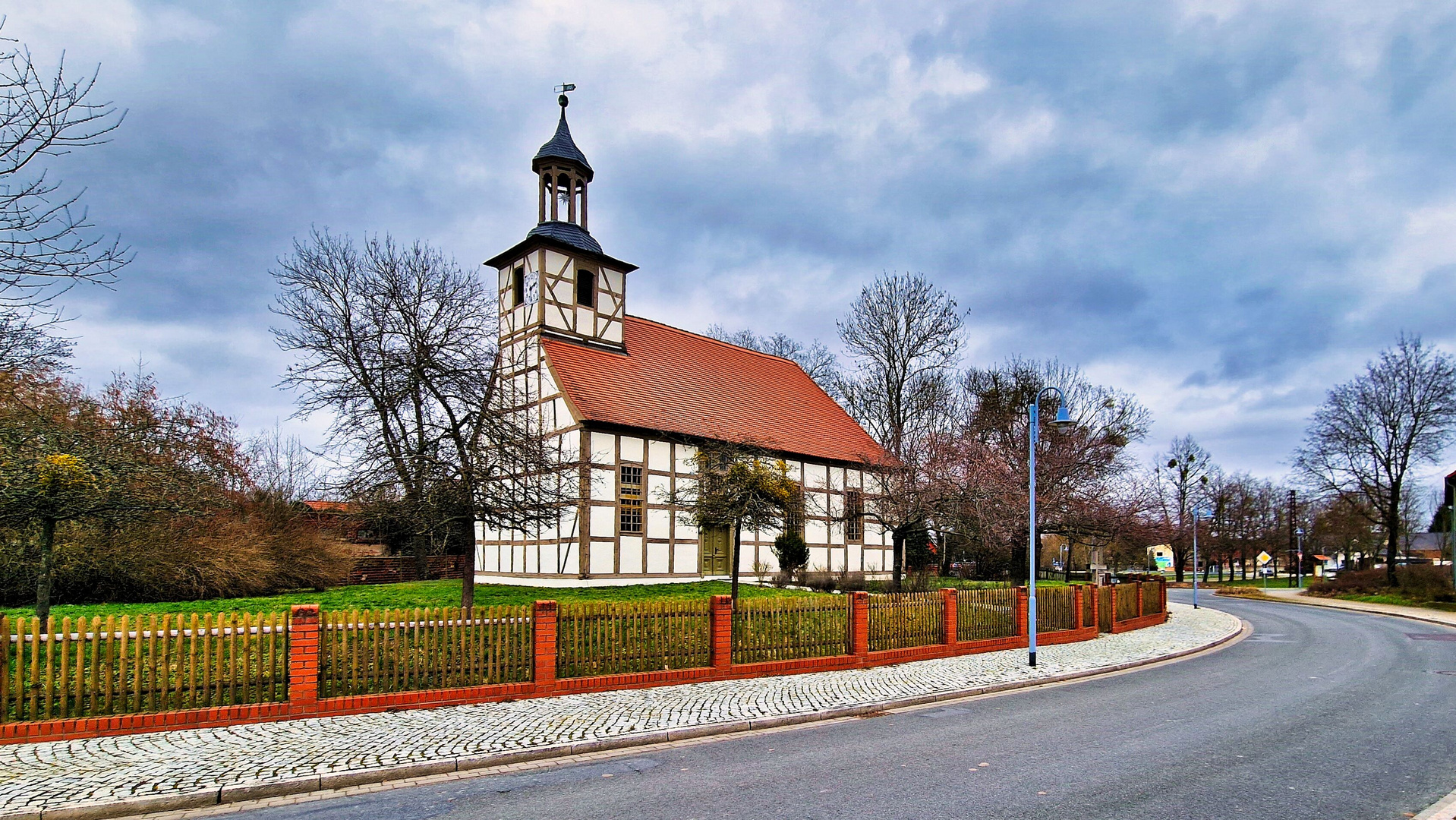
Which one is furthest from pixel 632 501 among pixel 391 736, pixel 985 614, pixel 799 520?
pixel 391 736

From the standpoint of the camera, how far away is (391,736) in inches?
356

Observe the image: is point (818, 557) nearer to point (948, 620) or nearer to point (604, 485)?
point (604, 485)

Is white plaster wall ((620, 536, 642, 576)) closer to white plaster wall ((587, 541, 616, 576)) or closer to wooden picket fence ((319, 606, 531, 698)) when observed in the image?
white plaster wall ((587, 541, 616, 576))

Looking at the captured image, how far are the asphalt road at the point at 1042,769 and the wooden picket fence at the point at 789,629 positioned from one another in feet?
9.19

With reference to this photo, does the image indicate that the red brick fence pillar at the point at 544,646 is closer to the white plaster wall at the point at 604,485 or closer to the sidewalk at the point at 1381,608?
the white plaster wall at the point at 604,485

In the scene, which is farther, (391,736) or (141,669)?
(141,669)

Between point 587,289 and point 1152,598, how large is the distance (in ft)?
70.7

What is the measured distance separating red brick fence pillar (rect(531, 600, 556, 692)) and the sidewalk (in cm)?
3223

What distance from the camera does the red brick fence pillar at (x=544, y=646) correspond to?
11.4 metres

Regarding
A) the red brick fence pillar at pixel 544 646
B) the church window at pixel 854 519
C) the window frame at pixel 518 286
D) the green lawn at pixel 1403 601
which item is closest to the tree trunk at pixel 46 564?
the red brick fence pillar at pixel 544 646

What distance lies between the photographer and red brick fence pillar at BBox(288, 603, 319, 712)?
9891 millimetres

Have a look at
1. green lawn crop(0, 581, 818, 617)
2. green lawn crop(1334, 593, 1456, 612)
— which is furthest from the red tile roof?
green lawn crop(1334, 593, 1456, 612)

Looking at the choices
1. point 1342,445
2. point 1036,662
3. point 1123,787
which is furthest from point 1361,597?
point 1123,787

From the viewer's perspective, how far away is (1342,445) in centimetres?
4241
